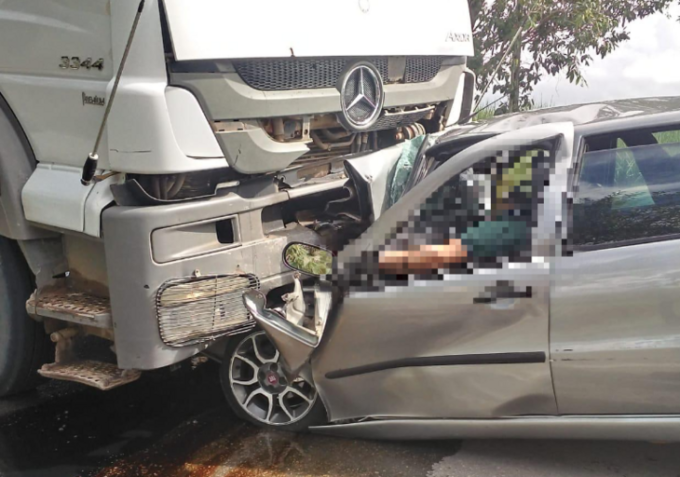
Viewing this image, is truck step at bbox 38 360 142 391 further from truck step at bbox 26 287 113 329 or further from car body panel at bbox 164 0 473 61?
car body panel at bbox 164 0 473 61

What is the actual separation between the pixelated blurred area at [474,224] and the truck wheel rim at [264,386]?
0.85m

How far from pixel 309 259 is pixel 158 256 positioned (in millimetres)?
712

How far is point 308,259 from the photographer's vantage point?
10.7ft

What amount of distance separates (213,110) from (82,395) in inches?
83.1

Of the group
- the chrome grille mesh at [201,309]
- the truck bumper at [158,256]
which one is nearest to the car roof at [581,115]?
the truck bumper at [158,256]

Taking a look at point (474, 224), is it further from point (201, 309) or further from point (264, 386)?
point (264, 386)

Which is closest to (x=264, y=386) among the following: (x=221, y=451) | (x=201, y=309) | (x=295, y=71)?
(x=221, y=451)

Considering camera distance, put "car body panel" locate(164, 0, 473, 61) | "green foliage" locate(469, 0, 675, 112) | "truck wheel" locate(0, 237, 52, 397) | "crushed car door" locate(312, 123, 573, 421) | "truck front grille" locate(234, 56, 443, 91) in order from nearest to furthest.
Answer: "crushed car door" locate(312, 123, 573, 421) → "car body panel" locate(164, 0, 473, 61) → "truck front grille" locate(234, 56, 443, 91) → "truck wheel" locate(0, 237, 52, 397) → "green foliage" locate(469, 0, 675, 112)

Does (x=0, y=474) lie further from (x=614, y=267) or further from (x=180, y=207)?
(x=614, y=267)

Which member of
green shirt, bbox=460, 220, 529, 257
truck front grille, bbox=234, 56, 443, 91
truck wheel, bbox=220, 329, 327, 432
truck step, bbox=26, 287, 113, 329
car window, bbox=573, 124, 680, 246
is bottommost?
truck wheel, bbox=220, 329, 327, 432

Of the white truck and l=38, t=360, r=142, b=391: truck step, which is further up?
the white truck

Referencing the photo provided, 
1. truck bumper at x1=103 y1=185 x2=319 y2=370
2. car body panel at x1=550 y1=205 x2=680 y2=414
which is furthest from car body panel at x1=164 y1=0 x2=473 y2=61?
car body panel at x1=550 y1=205 x2=680 y2=414

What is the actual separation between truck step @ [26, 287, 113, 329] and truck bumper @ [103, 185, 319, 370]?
135 mm

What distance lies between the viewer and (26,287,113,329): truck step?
3267 millimetres
